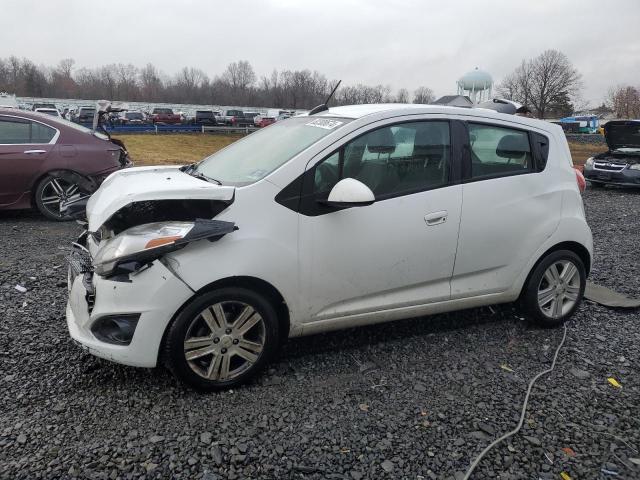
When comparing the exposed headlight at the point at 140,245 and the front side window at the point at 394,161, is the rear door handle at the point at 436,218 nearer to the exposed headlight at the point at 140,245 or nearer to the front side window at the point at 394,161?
the front side window at the point at 394,161

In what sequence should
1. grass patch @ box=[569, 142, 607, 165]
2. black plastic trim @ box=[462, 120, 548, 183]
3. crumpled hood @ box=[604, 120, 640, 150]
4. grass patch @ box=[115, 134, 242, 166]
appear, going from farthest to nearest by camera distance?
grass patch @ box=[569, 142, 607, 165], grass patch @ box=[115, 134, 242, 166], crumpled hood @ box=[604, 120, 640, 150], black plastic trim @ box=[462, 120, 548, 183]

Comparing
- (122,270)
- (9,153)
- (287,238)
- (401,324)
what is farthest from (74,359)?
(9,153)

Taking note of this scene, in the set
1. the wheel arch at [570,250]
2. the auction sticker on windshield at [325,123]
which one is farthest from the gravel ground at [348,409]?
the auction sticker on windshield at [325,123]

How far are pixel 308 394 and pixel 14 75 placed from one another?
115 metres

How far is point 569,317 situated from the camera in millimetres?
4184

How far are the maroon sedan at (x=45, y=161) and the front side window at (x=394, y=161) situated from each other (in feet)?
18.0

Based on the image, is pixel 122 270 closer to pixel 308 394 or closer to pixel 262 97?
pixel 308 394

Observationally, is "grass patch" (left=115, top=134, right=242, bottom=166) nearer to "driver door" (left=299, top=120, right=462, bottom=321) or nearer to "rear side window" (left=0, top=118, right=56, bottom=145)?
"rear side window" (left=0, top=118, right=56, bottom=145)

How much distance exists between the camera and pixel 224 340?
2947 mm

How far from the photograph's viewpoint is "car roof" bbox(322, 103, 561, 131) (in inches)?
136

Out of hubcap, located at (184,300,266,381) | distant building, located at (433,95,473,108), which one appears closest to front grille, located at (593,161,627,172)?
distant building, located at (433,95,473,108)

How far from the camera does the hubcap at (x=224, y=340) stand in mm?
2885

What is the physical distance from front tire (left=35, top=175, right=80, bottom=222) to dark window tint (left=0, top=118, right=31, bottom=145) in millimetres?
650

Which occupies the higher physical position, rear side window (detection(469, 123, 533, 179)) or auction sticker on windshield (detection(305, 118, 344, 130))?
auction sticker on windshield (detection(305, 118, 344, 130))
